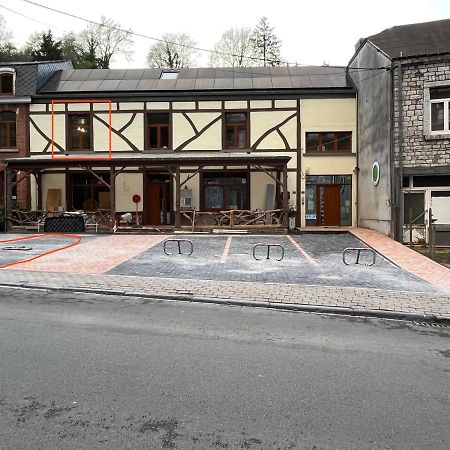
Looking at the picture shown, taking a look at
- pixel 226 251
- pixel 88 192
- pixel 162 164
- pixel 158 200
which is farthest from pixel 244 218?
pixel 88 192

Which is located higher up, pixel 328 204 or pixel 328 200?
pixel 328 200

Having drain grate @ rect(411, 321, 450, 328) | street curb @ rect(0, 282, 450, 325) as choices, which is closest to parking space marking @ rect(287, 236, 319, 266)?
street curb @ rect(0, 282, 450, 325)

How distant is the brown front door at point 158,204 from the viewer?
21875 millimetres

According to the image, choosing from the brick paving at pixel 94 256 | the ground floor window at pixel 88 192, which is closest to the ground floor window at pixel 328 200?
the brick paving at pixel 94 256

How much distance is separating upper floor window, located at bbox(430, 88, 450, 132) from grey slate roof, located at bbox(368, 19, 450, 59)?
1373 mm

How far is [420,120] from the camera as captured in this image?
14945mm

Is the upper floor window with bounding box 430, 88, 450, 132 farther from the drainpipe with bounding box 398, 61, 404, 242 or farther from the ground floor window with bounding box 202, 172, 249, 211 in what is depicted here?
the ground floor window with bounding box 202, 172, 249, 211

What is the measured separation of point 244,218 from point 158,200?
5120 millimetres

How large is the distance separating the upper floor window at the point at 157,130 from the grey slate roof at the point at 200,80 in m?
1.41

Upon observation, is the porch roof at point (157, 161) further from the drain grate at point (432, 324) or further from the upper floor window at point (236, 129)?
the drain grate at point (432, 324)

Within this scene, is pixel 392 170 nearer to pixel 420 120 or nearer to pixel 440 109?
pixel 420 120

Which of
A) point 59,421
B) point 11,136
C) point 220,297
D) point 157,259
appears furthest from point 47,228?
point 59,421

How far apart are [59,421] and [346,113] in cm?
2069

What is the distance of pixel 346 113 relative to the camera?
21.1 metres
